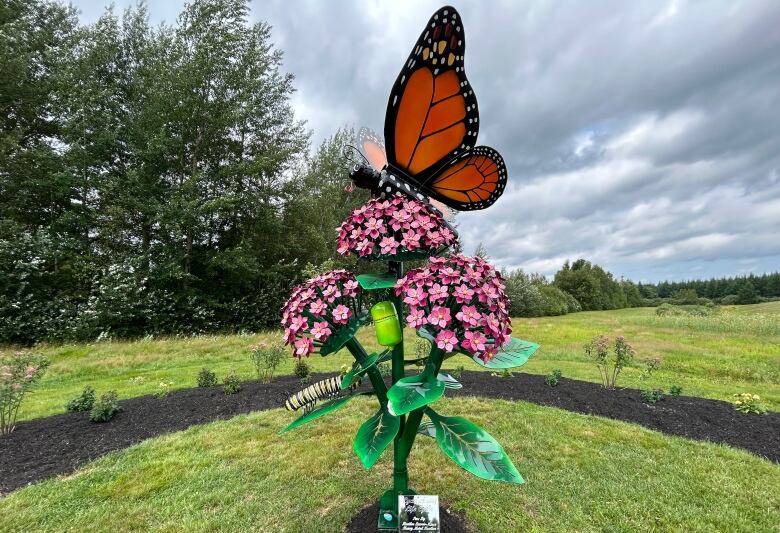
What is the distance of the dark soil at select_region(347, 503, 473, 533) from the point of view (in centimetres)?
231

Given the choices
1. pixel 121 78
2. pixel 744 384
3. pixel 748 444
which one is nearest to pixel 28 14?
pixel 121 78

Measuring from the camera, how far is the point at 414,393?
173 cm

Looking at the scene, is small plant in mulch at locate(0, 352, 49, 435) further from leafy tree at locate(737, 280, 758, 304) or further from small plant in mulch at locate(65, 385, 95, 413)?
leafy tree at locate(737, 280, 758, 304)

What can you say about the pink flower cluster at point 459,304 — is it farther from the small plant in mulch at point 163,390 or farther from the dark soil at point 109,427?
the small plant in mulch at point 163,390

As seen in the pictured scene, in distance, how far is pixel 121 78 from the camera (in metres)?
15.7

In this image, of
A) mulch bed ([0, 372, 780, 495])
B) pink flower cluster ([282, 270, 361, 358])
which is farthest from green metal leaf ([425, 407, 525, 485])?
mulch bed ([0, 372, 780, 495])

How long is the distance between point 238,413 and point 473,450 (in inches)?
164

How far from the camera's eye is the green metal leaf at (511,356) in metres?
1.96

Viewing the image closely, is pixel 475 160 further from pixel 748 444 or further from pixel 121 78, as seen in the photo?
pixel 121 78

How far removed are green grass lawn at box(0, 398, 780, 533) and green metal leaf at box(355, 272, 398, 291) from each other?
5.68 feet

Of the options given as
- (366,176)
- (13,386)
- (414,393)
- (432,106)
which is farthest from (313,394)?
(13,386)

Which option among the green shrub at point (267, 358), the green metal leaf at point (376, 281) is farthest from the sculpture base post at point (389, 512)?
the green shrub at point (267, 358)

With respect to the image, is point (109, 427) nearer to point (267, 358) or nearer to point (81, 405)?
point (81, 405)

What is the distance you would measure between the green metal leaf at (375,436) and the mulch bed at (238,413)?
3506 millimetres
